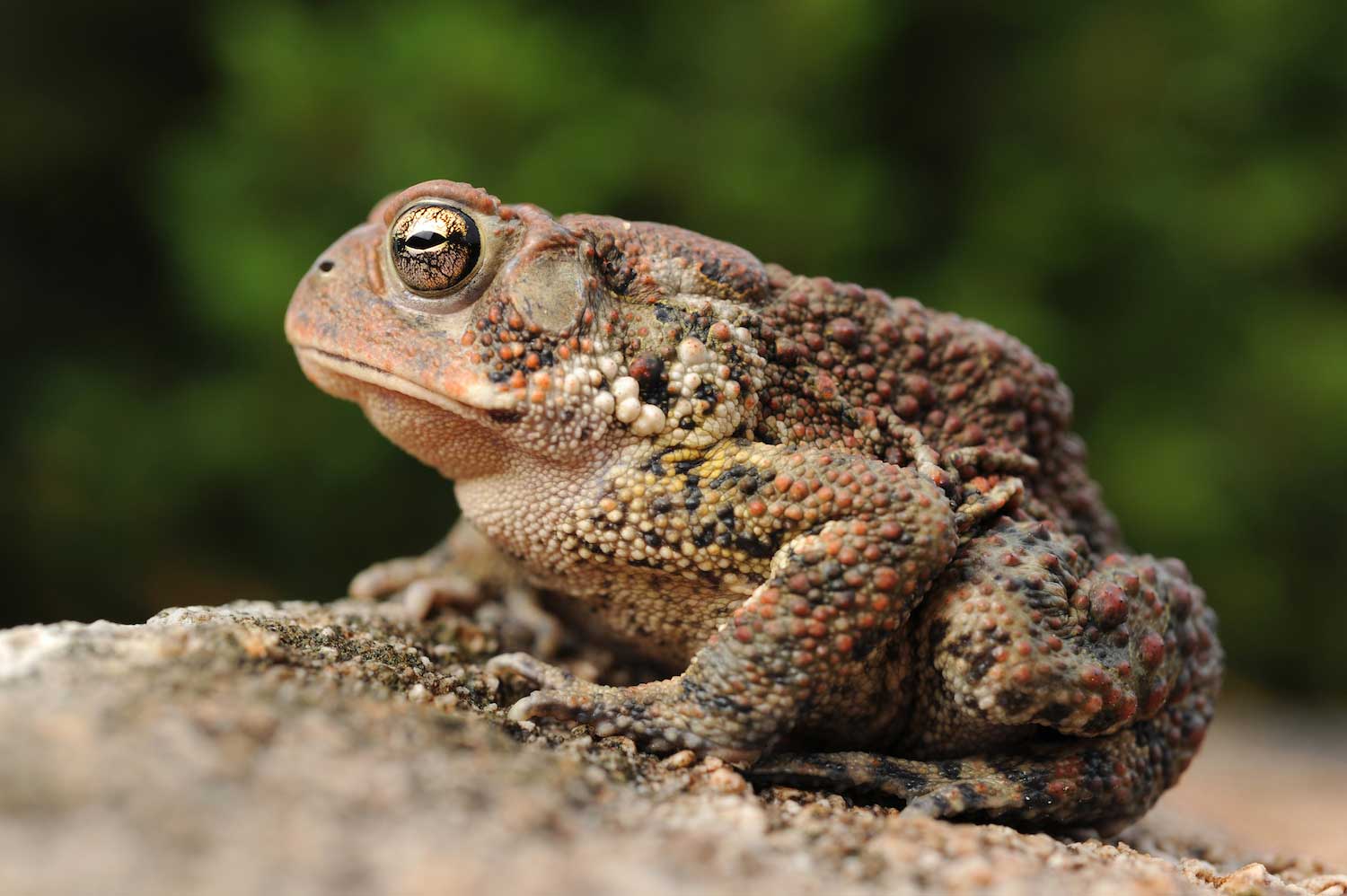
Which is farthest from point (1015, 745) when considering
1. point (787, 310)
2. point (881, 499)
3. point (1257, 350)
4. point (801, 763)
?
point (1257, 350)

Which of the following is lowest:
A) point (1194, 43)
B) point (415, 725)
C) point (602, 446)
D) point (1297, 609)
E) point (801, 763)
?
point (415, 725)

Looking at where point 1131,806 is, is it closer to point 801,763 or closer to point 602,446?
point 801,763

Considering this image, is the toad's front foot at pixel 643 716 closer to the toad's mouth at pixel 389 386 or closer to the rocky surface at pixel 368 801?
the rocky surface at pixel 368 801

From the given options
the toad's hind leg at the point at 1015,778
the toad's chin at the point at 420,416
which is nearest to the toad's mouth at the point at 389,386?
the toad's chin at the point at 420,416

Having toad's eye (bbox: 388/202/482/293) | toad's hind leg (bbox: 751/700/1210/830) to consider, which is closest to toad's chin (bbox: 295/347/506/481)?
toad's eye (bbox: 388/202/482/293)

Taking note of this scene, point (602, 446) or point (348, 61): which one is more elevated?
point (348, 61)

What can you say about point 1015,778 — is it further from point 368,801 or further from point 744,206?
point 744,206

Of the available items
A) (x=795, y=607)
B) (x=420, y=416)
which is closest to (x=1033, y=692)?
(x=795, y=607)
